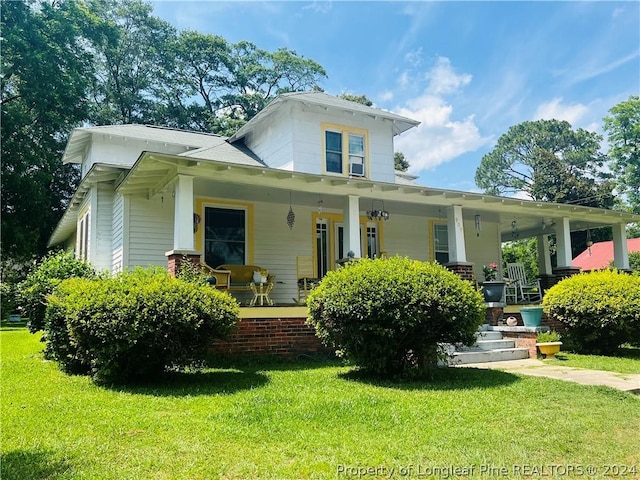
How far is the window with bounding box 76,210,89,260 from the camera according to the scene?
39.1ft

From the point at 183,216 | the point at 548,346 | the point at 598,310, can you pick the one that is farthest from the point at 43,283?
the point at 598,310

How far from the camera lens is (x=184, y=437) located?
385cm

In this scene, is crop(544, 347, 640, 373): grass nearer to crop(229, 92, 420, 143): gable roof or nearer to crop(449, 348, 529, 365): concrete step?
crop(449, 348, 529, 365): concrete step

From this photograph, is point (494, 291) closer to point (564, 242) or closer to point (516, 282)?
point (564, 242)

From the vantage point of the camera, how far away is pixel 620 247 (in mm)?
14680

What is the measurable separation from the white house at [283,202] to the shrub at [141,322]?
2015 millimetres

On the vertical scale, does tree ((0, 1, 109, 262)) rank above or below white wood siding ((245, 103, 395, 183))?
above

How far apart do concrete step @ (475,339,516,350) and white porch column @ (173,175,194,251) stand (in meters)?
5.66

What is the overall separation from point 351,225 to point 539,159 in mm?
35533

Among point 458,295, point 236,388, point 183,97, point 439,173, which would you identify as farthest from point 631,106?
point 236,388

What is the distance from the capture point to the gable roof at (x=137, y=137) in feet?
42.7

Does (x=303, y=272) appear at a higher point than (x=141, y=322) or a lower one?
higher

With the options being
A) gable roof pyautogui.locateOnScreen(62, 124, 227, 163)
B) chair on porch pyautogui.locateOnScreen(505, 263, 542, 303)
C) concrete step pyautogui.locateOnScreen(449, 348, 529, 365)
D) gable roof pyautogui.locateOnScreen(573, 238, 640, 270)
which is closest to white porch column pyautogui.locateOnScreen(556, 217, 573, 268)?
chair on porch pyautogui.locateOnScreen(505, 263, 542, 303)

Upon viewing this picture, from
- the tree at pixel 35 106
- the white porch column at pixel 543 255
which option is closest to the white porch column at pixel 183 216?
the white porch column at pixel 543 255
